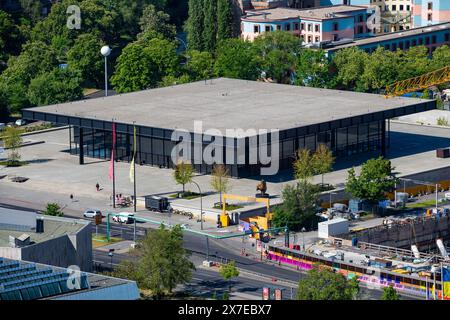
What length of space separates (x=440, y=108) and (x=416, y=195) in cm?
3815

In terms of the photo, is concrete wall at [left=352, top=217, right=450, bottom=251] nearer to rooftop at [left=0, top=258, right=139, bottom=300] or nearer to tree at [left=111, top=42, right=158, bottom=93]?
rooftop at [left=0, top=258, right=139, bottom=300]

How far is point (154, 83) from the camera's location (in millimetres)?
184375

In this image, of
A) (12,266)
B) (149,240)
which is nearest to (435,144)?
(149,240)

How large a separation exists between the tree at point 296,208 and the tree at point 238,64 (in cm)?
5782

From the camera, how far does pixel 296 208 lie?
12781cm

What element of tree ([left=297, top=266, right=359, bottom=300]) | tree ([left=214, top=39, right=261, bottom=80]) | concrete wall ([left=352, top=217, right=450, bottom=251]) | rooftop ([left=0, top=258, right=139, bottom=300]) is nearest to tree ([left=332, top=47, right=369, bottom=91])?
tree ([left=214, top=39, right=261, bottom=80])

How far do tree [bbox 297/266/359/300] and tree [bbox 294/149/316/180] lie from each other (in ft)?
125

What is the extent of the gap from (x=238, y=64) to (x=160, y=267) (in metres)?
81.2

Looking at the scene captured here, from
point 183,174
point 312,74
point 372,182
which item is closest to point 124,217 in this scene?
point 183,174

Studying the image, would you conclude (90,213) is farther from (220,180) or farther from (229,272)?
(229,272)

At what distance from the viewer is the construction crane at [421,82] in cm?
18325

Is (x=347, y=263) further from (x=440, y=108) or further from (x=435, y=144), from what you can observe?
(x=440, y=108)

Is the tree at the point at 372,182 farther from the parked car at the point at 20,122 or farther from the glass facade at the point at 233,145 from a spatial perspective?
the parked car at the point at 20,122

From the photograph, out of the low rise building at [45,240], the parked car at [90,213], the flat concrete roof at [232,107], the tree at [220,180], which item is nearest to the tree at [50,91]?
the flat concrete roof at [232,107]
